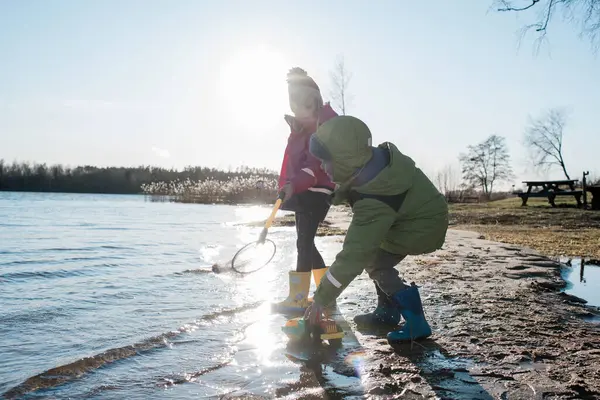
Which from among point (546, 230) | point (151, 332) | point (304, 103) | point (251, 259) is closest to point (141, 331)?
point (151, 332)

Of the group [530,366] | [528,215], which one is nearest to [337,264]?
[530,366]

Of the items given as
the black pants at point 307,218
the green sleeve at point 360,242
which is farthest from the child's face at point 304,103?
the green sleeve at point 360,242

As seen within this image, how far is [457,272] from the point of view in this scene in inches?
224

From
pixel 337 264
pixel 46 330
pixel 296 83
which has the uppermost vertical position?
pixel 296 83

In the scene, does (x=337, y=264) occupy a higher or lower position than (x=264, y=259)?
higher

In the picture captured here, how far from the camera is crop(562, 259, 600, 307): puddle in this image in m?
4.47

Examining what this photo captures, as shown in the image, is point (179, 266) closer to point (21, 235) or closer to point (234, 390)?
point (234, 390)

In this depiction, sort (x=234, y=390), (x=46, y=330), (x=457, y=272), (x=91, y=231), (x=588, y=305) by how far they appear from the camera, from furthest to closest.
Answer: (x=91, y=231) < (x=457, y=272) < (x=588, y=305) < (x=46, y=330) < (x=234, y=390)

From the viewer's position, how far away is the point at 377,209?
2918 millimetres

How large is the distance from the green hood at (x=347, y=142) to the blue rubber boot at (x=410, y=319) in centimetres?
90

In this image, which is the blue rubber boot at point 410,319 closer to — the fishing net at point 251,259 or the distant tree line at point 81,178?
the fishing net at point 251,259

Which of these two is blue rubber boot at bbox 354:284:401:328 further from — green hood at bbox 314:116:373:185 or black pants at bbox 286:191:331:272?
green hood at bbox 314:116:373:185

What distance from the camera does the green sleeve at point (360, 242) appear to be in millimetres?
2879

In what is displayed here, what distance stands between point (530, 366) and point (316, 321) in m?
1.23
